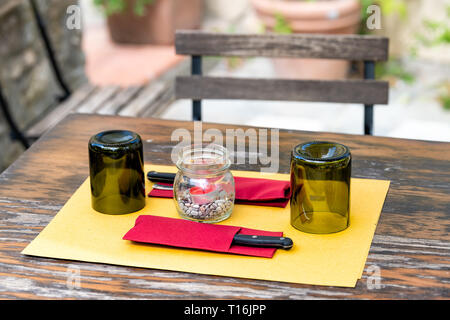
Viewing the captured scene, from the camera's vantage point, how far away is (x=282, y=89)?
1.97m

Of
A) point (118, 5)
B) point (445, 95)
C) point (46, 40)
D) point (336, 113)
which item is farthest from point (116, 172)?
point (118, 5)

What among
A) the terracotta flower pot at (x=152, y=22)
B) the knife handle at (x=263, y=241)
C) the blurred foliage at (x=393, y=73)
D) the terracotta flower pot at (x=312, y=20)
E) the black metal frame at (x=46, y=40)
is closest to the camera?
the knife handle at (x=263, y=241)

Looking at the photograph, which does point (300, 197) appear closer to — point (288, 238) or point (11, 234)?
point (288, 238)

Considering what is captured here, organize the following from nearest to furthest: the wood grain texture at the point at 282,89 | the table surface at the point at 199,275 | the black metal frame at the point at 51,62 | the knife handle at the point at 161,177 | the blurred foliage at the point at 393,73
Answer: the table surface at the point at 199,275 → the knife handle at the point at 161,177 → the wood grain texture at the point at 282,89 → the black metal frame at the point at 51,62 → the blurred foliage at the point at 393,73

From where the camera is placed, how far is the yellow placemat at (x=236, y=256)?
1064 mm

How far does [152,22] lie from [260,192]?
3.43 m

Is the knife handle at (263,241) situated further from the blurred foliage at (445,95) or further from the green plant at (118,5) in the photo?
the green plant at (118,5)

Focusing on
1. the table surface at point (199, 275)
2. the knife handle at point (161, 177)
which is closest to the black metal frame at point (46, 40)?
the table surface at point (199, 275)

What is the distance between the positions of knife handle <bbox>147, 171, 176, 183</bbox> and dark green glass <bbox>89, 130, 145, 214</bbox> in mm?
109

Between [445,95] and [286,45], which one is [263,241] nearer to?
[286,45]

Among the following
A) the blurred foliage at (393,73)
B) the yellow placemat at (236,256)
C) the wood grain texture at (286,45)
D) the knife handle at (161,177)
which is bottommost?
the blurred foliage at (393,73)

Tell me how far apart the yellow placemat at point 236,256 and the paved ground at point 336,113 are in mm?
1943

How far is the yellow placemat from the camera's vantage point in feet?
3.49

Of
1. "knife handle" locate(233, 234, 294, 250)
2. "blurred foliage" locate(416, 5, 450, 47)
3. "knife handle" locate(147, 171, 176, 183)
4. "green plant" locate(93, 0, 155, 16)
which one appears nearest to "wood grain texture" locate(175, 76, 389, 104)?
"knife handle" locate(147, 171, 176, 183)
